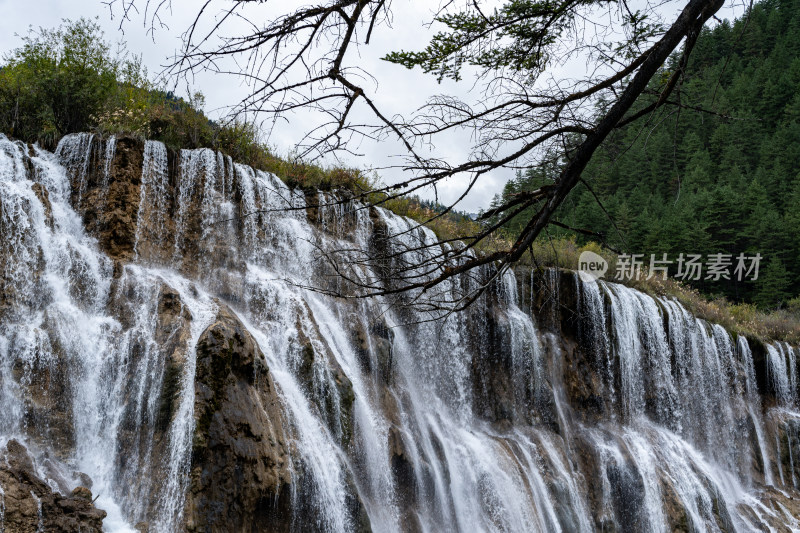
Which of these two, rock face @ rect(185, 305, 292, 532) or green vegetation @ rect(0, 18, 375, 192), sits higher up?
green vegetation @ rect(0, 18, 375, 192)

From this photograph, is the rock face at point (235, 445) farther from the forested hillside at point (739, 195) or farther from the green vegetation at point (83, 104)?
the forested hillside at point (739, 195)

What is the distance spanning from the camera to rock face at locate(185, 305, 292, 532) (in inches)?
239

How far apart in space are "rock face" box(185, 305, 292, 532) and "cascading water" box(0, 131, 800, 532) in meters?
0.13

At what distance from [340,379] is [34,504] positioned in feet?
12.8

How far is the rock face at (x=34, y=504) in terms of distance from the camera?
16.5ft

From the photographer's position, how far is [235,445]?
6.36 m

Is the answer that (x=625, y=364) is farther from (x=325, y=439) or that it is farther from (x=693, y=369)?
(x=325, y=439)

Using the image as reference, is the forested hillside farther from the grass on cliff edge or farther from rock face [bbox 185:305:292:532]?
rock face [bbox 185:305:292:532]

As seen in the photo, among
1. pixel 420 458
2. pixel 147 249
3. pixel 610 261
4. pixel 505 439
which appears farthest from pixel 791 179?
pixel 147 249

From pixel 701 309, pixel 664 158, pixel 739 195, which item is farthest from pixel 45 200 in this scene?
pixel 739 195

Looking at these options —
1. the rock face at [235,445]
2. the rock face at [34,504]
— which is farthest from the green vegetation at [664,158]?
the rock face at [34,504]

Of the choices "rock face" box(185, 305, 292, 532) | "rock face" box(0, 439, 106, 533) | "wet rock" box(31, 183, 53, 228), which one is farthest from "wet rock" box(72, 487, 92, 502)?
"wet rock" box(31, 183, 53, 228)

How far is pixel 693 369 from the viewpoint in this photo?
48.2ft

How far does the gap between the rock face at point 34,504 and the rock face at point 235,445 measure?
997mm
